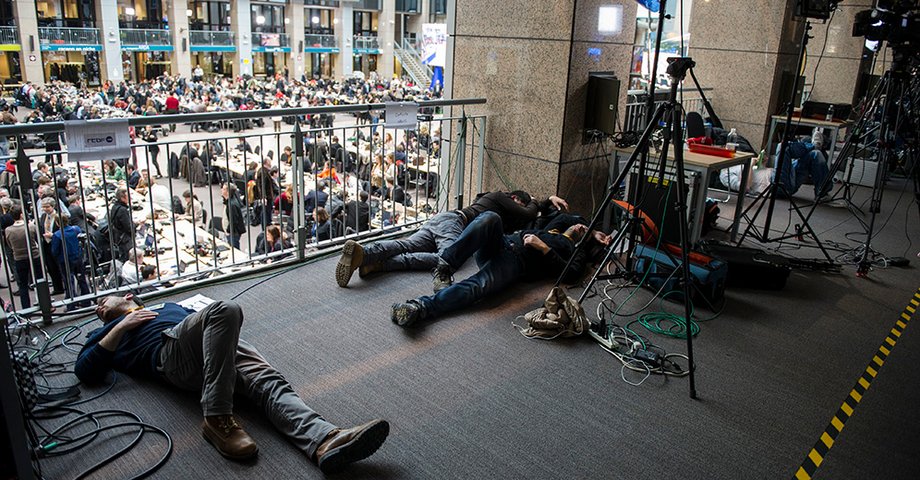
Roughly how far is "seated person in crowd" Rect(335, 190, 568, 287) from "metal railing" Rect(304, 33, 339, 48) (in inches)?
1295

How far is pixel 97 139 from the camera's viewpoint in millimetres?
3561

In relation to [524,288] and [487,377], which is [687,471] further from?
[524,288]

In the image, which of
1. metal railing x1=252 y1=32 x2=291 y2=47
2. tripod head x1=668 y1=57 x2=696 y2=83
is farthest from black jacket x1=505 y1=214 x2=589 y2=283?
metal railing x1=252 y1=32 x2=291 y2=47

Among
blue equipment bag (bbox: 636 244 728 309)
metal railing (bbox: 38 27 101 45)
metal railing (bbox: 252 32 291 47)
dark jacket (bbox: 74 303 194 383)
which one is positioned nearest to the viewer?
dark jacket (bbox: 74 303 194 383)

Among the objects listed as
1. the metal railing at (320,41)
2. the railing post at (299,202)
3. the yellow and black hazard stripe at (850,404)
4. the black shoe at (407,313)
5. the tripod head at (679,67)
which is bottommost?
the yellow and black hazard stripe at (850,404)

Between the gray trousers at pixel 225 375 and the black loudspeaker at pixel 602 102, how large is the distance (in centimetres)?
379

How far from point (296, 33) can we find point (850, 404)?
34785 millimetres

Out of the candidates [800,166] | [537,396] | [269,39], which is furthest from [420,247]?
[269,39]

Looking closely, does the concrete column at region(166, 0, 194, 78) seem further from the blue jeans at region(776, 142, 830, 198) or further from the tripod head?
the tripod head

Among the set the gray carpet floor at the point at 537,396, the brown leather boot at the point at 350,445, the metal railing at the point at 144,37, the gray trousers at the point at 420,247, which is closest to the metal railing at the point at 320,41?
the metal railing at the point at 144,37

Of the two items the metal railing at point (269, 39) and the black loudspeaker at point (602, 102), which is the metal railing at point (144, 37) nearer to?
the metal railing at point (269, 39)

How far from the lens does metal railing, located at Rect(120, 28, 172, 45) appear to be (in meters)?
27.2

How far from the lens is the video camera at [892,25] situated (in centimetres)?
555

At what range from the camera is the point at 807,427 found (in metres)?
3.06
